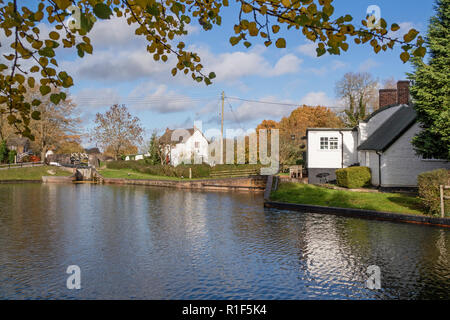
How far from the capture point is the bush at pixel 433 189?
1617 cm

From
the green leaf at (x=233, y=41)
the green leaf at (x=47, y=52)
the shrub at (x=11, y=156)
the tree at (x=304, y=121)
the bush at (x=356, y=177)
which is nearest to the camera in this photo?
the green leaf at (x=47, y=52)

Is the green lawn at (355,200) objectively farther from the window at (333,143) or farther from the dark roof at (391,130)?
the window at (333,143)

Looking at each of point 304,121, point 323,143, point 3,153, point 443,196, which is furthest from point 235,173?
point 3,153

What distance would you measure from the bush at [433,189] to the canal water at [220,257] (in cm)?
167

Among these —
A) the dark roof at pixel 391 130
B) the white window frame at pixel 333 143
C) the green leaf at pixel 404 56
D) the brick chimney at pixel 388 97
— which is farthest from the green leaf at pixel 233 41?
the brick chimney at pixel 388 97

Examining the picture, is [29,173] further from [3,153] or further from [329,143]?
[329,143]

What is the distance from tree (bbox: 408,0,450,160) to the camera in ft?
62.2

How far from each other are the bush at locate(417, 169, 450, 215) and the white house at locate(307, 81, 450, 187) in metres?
9.05

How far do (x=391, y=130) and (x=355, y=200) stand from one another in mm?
11038

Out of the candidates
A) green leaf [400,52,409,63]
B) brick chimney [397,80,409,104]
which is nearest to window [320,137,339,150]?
brick chimney [397,80,409,104]

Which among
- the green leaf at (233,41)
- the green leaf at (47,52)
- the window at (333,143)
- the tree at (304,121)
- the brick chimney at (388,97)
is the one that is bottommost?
the green leaf at (47,52)

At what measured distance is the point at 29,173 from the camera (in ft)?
169

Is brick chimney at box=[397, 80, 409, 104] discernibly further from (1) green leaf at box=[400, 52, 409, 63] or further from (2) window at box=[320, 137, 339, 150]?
(1) green leaf at box=[400, 52, 409, 63]
